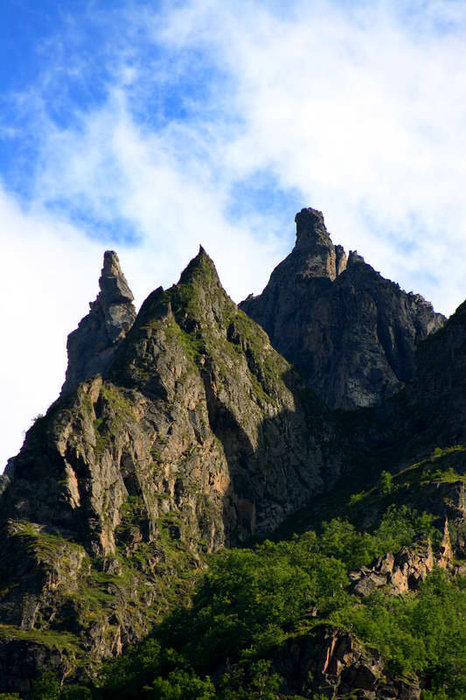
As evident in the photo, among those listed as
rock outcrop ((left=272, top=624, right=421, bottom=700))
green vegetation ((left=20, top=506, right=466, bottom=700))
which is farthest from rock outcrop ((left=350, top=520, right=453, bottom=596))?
rock outcrop ((left=272, top=624, right=421, bottom=700))

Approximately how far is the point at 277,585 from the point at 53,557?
144ft

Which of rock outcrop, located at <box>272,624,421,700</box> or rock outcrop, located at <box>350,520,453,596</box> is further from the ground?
rock outcrop, located at <box>350,520,453,596</box>

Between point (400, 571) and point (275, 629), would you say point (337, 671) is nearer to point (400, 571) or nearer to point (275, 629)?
point (275, 629)

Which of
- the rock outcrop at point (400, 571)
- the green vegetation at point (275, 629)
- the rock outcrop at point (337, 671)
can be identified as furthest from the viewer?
the rock outcrop at point (400, 571)

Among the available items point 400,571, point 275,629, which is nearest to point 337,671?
point 275,629

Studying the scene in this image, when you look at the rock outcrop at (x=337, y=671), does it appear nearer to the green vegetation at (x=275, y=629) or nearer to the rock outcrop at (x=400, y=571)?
the green vegetation at (x=275, y=629)

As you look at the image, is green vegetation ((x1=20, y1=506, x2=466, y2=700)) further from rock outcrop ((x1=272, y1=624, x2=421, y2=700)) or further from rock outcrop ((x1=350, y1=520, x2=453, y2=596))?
rock outcrop ((x1=350, y1=520, x2=453, y2=596))

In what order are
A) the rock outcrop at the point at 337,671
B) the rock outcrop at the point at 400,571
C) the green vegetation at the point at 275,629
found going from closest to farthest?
the rock outcrop at the point at 337,671, the green vegetation at the point at 275,629, the rock outcrop at the point at 400,571

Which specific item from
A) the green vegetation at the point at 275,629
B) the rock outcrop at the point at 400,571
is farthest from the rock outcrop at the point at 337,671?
the rock outcrop at the point at 400,571

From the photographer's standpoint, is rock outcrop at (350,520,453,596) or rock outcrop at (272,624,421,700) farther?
rock outcrop at (350,520,453,596)

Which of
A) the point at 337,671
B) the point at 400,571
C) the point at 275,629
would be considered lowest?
the point at 337,671

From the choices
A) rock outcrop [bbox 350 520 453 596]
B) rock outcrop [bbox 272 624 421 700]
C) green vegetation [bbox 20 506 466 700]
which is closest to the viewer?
rock outcrop [bbox 272 624 421 700]

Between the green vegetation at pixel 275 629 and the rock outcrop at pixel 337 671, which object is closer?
the rock outcrop at pixel 337 671

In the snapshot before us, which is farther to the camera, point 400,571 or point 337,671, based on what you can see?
point 400,571
